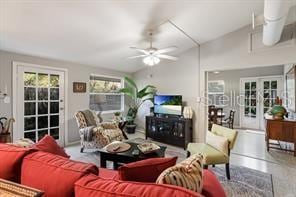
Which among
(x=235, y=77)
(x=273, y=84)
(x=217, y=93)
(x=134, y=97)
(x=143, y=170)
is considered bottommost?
(x=143, y=170)

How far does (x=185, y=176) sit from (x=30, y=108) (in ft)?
13.6

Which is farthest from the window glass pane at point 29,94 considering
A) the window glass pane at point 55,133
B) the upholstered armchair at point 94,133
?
the upholstered armchair at point 94,133

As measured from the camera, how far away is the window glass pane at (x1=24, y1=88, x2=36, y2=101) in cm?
416

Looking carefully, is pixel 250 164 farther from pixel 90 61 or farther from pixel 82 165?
pixel 90 61

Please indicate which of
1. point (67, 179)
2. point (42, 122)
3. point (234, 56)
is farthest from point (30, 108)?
point (234, 56)

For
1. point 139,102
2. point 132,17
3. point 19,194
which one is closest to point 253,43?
point 132,17

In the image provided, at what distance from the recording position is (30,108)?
425cm

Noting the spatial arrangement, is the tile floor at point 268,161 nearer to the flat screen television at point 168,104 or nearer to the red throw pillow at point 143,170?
the flat screen television at point 168,104

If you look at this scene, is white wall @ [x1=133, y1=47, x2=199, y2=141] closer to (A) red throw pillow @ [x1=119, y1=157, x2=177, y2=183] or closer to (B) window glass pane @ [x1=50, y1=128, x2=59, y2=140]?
(B) window glass pane @ [x1=50, y1=128, x2=59, y2=140]

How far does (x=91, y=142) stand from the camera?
4176 millimetres

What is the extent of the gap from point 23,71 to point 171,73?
12.3 ft

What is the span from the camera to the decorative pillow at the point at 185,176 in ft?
3.67

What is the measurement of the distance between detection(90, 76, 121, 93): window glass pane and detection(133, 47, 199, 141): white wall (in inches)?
33.5

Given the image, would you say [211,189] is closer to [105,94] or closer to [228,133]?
[228,133]
